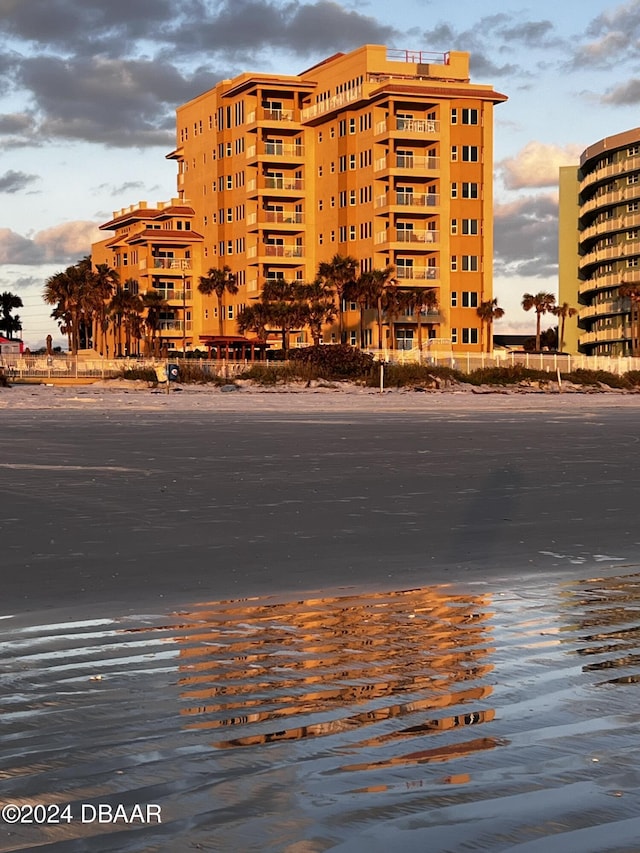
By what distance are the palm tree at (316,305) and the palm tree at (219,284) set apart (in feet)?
37.3

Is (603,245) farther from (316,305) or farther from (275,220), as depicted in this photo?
(316,305)

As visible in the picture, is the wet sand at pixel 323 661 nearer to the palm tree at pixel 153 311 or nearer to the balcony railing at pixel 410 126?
the balcony railing at pixel 410 126

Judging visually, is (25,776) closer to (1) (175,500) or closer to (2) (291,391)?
(1) (175,500)

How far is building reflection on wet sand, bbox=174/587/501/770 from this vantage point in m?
5.62

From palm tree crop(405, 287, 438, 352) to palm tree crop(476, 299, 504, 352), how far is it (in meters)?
3.50

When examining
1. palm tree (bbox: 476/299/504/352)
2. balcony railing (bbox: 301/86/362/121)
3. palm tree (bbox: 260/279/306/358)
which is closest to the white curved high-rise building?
palm tree (bbox: 476/299/504/352)

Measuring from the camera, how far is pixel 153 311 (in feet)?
375

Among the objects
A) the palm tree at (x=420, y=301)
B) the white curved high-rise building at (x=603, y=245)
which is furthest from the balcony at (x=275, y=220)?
the white curved high-rise building at (x=603, y=245)

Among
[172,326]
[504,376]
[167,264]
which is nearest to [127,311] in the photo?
[172,326]

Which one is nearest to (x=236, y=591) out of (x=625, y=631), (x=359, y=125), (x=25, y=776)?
(x=625, y=631)

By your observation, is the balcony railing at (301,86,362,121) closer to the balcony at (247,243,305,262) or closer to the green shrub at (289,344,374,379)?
the balcony at (247,243,305,262)

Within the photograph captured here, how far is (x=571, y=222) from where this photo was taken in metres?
140

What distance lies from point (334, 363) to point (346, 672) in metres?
64.4

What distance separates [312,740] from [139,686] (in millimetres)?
1320
